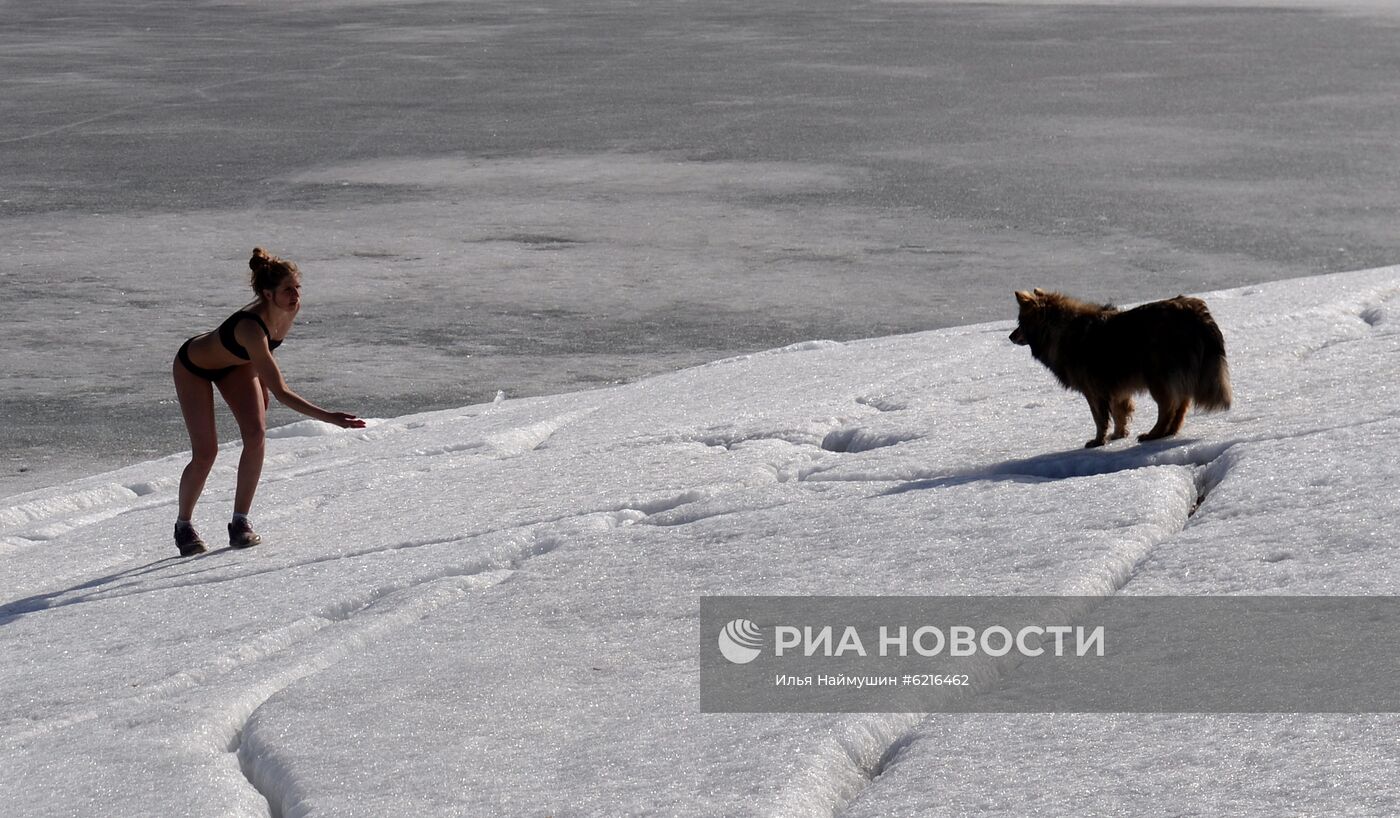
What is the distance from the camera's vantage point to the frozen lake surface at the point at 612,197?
11.1 m

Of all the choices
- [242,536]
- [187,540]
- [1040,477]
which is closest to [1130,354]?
[1040,477]

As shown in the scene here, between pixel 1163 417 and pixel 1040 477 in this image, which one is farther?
pixel 1163 417

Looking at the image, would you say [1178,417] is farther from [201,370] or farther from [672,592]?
[201,370]

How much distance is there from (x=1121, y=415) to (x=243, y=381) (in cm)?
310

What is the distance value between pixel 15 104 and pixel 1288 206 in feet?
53.5

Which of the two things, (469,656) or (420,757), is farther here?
(469,656)

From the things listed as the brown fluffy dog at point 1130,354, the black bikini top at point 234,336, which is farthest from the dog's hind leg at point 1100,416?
the black bikini top at point 234,336

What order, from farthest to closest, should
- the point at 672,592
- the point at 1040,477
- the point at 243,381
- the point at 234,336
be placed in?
the point at 243,381
the point at 234,336
the point at 1040,477
the point at 672,592

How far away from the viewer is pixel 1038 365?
725 centimetres

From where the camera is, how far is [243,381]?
6.28 meters

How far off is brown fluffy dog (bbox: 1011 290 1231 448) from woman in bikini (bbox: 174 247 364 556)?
230cm

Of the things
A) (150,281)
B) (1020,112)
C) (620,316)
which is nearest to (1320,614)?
(620,316)

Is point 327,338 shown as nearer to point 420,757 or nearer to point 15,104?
point 420,757

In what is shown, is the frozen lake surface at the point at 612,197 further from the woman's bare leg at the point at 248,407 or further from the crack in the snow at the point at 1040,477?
the crack in the snow at the point at 1040,477
